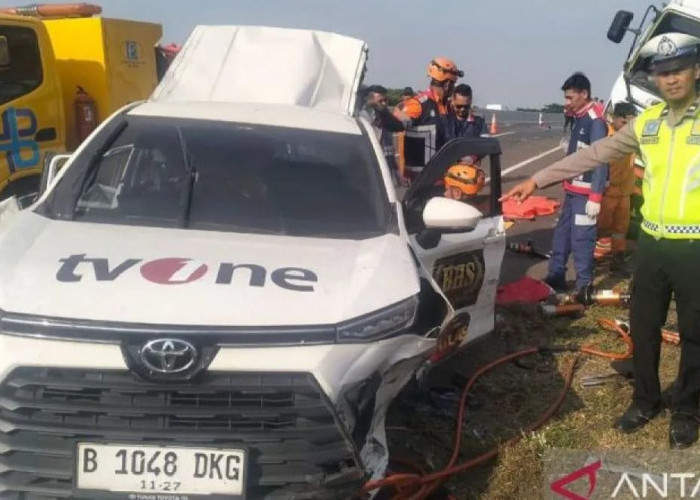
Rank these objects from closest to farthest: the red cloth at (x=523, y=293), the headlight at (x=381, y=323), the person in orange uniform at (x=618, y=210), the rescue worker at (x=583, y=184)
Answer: the headlight at (x=381, y=323) < the red cloth at (x=523, y=293) < the rescue worker at (x=583, y=184) < the person in orange uniform at (x=618, y=210)

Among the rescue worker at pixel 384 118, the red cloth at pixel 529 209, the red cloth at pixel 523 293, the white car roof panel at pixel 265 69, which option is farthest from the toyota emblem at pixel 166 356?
the red cloth at pixel 529 209

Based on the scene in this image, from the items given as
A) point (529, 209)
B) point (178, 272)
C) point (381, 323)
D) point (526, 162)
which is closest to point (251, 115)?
point (178, 272)

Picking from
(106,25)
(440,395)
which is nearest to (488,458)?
(440,395)

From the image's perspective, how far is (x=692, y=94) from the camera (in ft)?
15.0

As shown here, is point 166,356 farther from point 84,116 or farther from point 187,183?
point 84,116

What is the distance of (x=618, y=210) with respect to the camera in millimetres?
9680

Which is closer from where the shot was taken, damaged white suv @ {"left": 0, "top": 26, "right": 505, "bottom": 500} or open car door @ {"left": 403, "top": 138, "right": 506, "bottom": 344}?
damaged white suv @ {"left": 0, "top": 26, "right": 505, "bottom": 500}

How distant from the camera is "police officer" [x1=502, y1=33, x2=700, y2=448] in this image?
454 cm

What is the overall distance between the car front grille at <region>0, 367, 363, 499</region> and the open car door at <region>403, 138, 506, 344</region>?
1305mm

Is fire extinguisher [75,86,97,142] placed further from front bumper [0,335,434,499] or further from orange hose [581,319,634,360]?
front bumper [0,335,434,499]

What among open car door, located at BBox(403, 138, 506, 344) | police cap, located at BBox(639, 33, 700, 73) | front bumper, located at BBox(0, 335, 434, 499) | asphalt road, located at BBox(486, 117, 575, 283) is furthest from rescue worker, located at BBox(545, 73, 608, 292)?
front bumper, located at BBox(0, 335, 434, 499)

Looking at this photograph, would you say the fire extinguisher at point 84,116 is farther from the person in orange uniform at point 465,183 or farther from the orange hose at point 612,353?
the orange hose at point 612,353

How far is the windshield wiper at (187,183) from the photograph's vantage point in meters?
4.09

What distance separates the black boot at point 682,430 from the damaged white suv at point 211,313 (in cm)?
152
